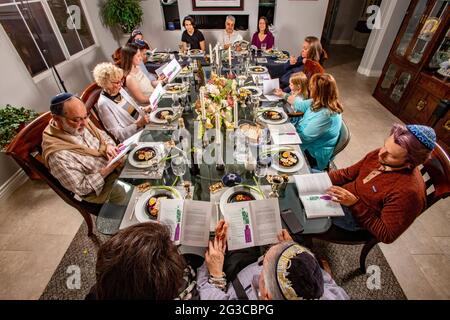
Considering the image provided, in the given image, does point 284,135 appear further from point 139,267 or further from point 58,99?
point 58,99

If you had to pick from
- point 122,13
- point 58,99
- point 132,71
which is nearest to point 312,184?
point 58,99

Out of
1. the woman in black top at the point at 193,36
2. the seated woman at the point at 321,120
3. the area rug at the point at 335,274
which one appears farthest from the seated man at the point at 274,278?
the woman in black top at the point at 193,36

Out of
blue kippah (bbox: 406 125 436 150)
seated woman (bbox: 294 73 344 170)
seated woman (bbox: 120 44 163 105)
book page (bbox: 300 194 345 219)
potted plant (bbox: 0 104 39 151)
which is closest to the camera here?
blue kippah (bbox: 406 125 436 150)

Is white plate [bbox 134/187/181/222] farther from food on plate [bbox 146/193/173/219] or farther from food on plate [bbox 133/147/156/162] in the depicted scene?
food on plate [bbox 133/147/156/162]

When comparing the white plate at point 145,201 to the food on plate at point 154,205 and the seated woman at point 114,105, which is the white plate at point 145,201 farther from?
the seated woman at point 114,105

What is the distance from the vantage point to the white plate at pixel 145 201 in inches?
44.0

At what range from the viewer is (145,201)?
47.0 inches

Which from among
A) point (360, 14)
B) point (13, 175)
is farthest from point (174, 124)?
point (360, 14)

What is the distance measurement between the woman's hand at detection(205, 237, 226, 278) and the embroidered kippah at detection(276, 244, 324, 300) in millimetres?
362

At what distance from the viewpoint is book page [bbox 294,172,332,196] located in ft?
4.03

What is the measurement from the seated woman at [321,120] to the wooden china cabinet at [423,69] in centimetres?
203

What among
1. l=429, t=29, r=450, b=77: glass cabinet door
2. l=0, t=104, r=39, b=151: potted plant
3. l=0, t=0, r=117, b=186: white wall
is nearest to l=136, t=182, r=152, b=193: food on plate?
l=0, t=104, r=39, b=151: potted plant

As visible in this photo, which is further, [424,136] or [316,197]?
[316,197]

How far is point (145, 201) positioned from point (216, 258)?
493 mm
